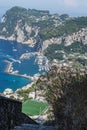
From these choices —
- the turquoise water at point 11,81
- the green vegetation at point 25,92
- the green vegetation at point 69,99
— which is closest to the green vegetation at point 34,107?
the green vegetation at point 25,92

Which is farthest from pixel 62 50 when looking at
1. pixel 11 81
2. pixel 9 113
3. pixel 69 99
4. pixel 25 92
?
pixel 69 99

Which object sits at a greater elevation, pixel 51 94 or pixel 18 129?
pixel 51 94

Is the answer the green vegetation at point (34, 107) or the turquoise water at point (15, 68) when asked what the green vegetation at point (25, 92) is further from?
the turquoise water at point (15, 68)

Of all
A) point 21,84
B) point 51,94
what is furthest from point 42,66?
point 51,94

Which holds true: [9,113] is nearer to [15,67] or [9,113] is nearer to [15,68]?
[15,68]

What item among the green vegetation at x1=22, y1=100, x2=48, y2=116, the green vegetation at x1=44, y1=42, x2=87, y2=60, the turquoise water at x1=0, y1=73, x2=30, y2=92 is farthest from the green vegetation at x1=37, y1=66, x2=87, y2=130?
the green vegetation at x1=44, y1=42, x2=87, y2=60

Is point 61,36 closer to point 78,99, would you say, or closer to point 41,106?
point 41,106
